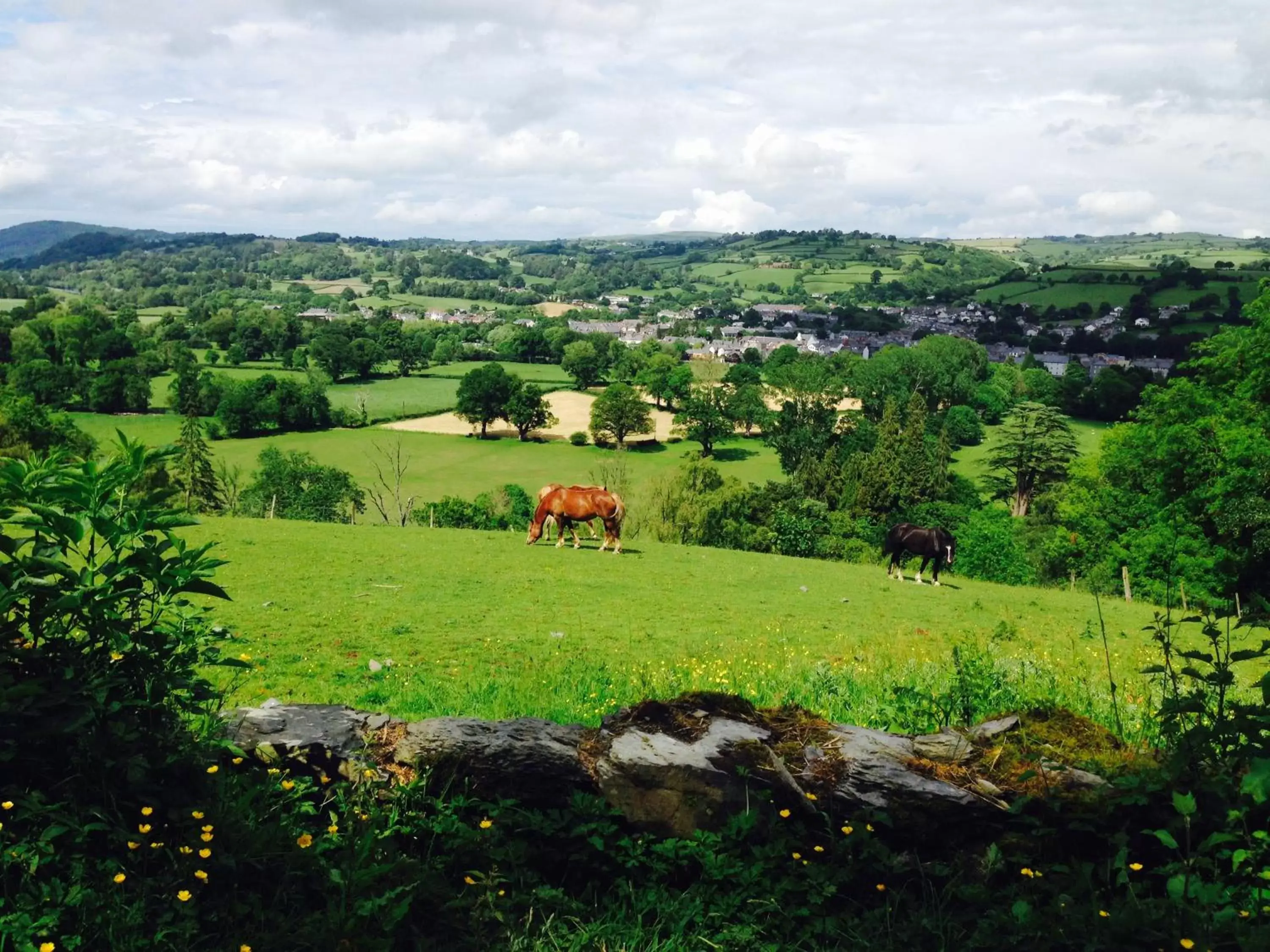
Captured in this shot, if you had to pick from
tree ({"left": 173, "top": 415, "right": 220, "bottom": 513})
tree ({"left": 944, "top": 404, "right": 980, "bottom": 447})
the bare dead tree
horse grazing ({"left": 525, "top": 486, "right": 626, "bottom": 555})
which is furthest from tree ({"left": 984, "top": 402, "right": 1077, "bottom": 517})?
tree ({"left": 173, "top": 415, "right": 220, "bottom": 513})

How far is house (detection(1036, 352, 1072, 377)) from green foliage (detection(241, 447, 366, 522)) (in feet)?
424

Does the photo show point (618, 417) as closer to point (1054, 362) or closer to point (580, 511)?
point (580, 511)

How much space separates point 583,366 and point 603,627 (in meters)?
115

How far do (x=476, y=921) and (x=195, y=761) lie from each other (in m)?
1.96

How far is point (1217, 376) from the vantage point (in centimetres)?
3219

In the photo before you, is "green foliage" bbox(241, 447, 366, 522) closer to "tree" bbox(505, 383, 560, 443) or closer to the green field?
the green field

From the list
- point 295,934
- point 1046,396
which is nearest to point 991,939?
point 295,934

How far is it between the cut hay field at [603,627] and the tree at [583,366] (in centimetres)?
10132

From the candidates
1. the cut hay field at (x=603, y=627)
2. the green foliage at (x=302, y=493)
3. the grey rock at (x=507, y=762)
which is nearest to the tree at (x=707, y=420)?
the green foliage at (x=302, y=493)

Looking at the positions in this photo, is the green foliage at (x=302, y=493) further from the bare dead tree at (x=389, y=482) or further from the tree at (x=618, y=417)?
the tree at (x=618, y=417)

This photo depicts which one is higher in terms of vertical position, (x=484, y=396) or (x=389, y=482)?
(x=484, y=396)

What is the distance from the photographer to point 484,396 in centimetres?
9456

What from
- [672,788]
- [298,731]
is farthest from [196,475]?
[672,788]

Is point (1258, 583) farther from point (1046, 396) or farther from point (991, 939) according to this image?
point (1046, 396)
